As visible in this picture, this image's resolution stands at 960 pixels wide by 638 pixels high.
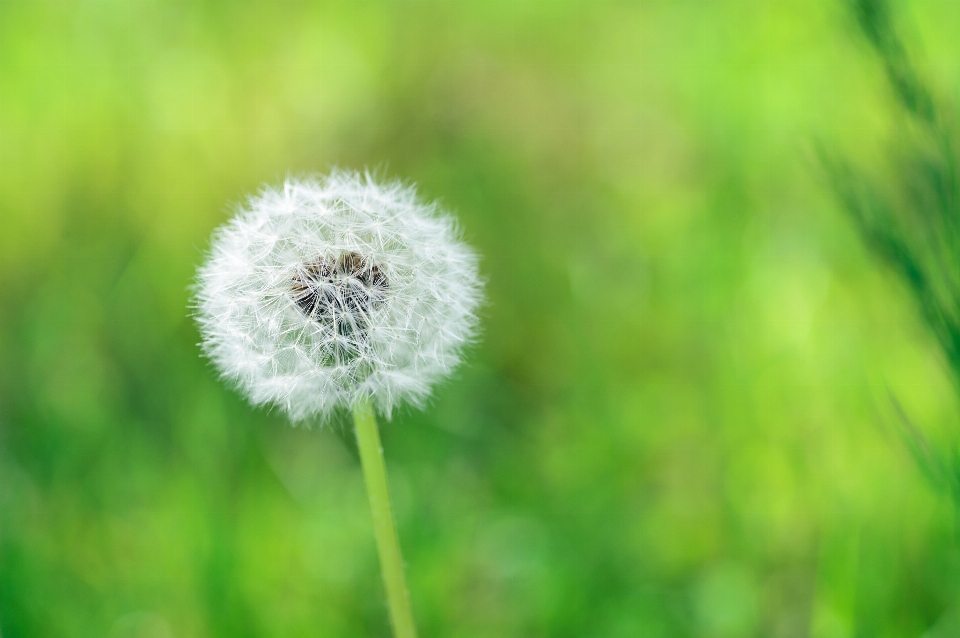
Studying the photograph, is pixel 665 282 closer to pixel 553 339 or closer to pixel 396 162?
pixel 553 339

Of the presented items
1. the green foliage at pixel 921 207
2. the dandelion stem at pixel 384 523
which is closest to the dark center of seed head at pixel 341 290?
the dandelion stem at pixel 384 523

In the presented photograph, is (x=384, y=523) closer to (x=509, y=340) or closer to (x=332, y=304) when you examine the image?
(x=332, y=304)

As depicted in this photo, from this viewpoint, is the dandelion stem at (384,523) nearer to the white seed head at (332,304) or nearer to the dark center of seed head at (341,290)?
the white seed head at (332,304)

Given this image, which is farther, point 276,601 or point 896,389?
point 896,389

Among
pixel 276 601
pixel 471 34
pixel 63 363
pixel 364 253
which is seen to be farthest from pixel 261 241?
pixel 471 34

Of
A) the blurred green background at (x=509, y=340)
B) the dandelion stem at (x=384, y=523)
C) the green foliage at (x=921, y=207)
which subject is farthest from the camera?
the blurred green background at (x=509, y=340)

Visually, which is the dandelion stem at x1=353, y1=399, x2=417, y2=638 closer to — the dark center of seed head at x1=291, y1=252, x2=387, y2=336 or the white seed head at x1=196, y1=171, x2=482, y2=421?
the white seed head at x1=196, y1=171, x2=482, y2=421
